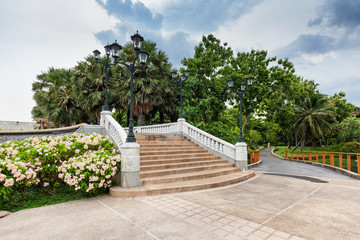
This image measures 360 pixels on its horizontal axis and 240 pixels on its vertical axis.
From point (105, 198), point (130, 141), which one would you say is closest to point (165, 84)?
point (130, 141)

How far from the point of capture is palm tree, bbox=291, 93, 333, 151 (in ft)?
83.9

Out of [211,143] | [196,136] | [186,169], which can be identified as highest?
[196,136]

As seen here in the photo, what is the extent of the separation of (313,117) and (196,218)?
2904 centimetres

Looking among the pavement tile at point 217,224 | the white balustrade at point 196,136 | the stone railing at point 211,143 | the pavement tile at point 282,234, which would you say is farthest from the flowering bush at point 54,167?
the stone railing at point 211,143

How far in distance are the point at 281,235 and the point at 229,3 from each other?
40.1 feet

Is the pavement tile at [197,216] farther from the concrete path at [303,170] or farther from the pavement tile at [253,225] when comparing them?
the concrete path at [303,170]

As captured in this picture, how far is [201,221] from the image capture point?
3699mm

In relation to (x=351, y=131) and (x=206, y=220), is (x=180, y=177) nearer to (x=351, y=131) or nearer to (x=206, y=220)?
(x=206, y=220)

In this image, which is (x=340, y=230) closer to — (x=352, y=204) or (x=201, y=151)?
(x=352, y=204)

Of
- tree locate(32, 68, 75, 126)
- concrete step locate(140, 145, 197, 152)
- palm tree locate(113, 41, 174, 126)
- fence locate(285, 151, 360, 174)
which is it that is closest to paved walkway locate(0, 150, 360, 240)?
concrete step locate(140, 145, 197, 152)

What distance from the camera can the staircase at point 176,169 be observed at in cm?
590

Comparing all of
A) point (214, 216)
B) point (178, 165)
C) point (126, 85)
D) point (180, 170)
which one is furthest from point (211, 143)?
point (126, 85)

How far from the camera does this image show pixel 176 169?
7.68 meters

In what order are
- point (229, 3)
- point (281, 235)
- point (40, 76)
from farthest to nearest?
point (40, 76) < point (229, 3) < point (281, 235)
